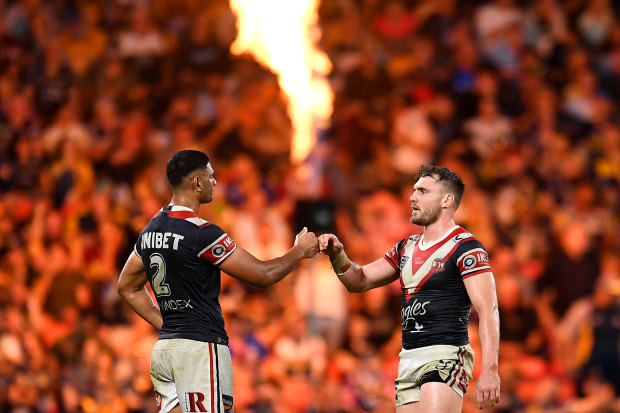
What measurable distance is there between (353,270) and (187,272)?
1.40 metres

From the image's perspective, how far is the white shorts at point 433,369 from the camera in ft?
21.1

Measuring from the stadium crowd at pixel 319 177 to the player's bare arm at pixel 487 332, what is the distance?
412cm

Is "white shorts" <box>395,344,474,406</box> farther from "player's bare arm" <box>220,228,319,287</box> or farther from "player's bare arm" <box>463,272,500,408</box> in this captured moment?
"player's bare arm" <box>220,228,319,287</box>

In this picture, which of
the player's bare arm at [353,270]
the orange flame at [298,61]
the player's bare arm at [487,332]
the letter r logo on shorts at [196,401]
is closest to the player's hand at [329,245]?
the player's bare arm at [353,270]

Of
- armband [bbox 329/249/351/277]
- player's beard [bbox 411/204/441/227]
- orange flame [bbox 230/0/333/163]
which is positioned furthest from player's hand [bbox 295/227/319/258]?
orange flame [bbox 230/0/333/163]

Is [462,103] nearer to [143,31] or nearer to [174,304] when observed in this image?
[143,31]

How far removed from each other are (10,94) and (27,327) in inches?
168

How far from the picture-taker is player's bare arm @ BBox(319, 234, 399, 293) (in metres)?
7.20

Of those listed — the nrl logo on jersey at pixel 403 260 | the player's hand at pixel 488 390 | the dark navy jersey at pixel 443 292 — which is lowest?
the player's hand at pixel 488 390

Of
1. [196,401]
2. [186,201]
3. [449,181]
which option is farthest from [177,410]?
[449,181]

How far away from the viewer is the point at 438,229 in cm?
680

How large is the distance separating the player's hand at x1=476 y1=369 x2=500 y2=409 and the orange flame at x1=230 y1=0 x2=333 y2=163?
723 cm

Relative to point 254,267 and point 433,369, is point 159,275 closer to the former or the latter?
point 254,267

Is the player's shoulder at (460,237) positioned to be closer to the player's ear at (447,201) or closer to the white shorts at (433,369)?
the player's ear at (447,201)
